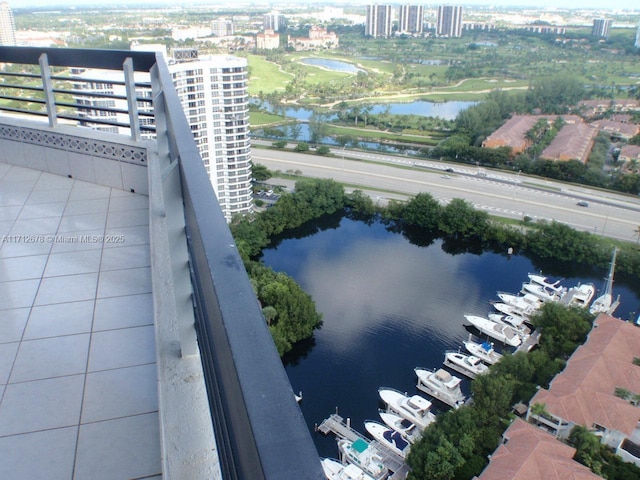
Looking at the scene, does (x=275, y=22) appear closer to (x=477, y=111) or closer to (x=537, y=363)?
(x=477, y=111)

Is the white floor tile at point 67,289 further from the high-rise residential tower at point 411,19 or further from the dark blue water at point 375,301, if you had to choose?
the high-rise residential tower at point 411,19

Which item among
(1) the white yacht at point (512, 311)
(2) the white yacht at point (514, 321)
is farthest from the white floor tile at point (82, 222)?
(1) the white yacht at point (512, 311)

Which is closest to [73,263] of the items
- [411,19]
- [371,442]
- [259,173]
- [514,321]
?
[371,442]

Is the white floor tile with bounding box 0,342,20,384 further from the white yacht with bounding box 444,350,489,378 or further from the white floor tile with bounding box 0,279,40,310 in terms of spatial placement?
the white yacht with bounding box 444,350,489,378

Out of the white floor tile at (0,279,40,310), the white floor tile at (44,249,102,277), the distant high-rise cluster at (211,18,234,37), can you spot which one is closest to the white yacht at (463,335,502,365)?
the white floor tile at (44,249,102,277)

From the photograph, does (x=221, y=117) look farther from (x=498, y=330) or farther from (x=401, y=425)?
(x=401, y=425)

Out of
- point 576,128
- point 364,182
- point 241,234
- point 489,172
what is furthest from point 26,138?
point 576,128
